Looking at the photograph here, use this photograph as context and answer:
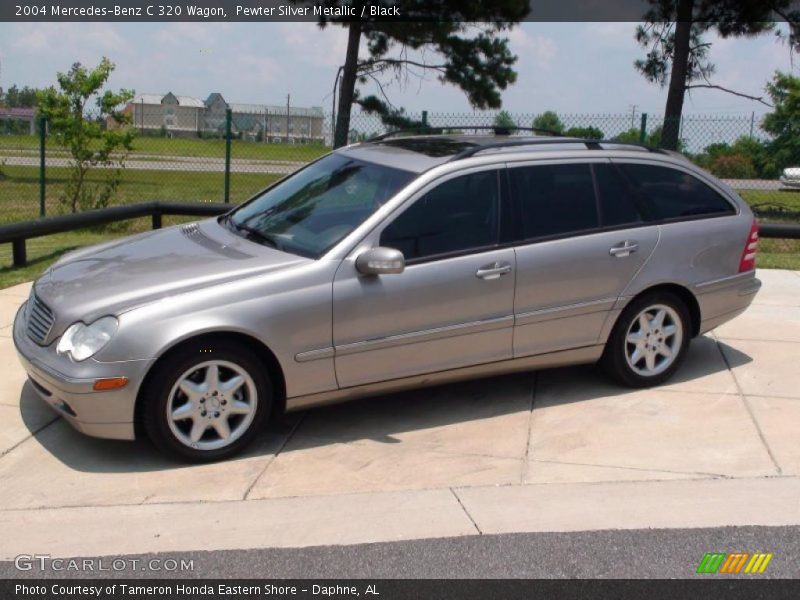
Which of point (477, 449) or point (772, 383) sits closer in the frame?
point (477, 449)

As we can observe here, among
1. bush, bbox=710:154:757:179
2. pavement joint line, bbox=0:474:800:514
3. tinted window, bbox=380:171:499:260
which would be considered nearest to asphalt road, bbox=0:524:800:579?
pavement joint line, bbox=0:474:800:514

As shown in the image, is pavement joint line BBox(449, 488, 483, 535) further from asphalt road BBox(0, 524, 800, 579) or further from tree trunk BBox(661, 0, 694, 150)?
tree trunk BBox(661, 0, 694, 150)

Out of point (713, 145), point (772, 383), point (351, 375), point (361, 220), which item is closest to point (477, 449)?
point (351, 375)

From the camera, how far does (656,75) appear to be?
18.1 meters

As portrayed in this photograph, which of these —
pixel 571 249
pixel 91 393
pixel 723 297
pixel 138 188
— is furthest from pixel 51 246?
pixel 138 188

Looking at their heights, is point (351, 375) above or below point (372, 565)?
above

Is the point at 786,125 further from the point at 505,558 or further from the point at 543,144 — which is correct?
the point at 505,558

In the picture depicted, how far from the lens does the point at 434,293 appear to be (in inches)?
217

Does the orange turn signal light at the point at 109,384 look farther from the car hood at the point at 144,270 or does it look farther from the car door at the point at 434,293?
the car door at the point at 434,293

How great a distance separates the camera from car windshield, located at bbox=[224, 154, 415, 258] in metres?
5.58

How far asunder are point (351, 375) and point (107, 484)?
4.69 ft

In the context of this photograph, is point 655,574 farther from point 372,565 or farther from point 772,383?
point 772,383

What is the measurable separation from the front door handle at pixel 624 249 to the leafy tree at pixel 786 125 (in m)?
10.3
